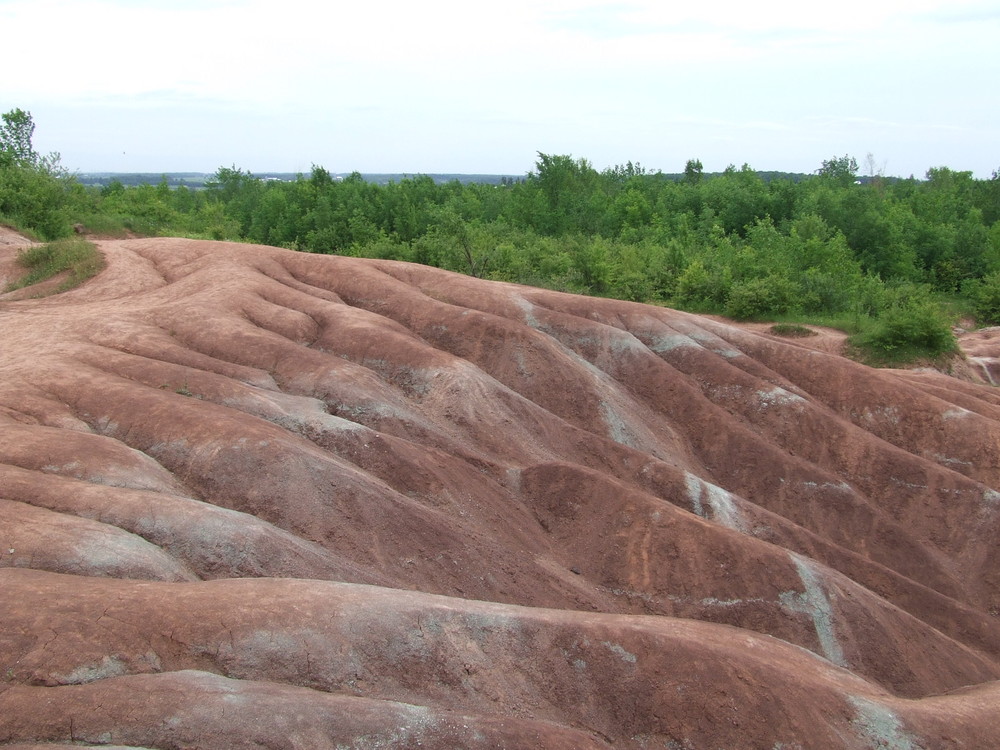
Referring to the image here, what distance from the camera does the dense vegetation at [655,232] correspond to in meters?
41.1

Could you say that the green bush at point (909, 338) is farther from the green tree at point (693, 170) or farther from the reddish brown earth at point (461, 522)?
the green tree at point (693, 170)

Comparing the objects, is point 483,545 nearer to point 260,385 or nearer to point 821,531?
point 260,385

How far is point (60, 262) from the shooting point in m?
29.6

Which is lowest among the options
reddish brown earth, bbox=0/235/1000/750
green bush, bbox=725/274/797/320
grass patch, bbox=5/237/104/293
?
reddish brown earth, bbox=0/235/1000/750

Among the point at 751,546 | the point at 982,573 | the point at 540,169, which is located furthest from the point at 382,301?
the point at 540,169

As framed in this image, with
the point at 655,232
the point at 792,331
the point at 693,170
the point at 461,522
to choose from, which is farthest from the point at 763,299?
the point at 693,170

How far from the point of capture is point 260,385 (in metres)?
21.3

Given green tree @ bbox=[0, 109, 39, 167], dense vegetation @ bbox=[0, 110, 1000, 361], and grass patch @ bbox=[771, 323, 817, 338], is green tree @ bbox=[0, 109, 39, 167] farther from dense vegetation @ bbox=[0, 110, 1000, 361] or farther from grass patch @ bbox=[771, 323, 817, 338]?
grass patch @ bbox=[771, 323, 817, 338]

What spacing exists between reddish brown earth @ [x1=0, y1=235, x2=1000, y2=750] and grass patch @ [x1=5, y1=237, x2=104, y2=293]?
2.55 ft

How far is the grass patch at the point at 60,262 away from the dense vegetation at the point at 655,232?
26.6 feet

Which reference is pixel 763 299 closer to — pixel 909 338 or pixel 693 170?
pixel 909 338

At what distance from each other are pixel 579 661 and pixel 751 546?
27.2ft

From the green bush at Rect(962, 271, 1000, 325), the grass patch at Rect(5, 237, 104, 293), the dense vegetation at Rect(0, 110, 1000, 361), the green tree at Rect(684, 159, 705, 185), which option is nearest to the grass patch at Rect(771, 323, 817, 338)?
the dense vegetation at Rect(0, 110, 1000, 361)

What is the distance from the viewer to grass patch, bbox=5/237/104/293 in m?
29.0
